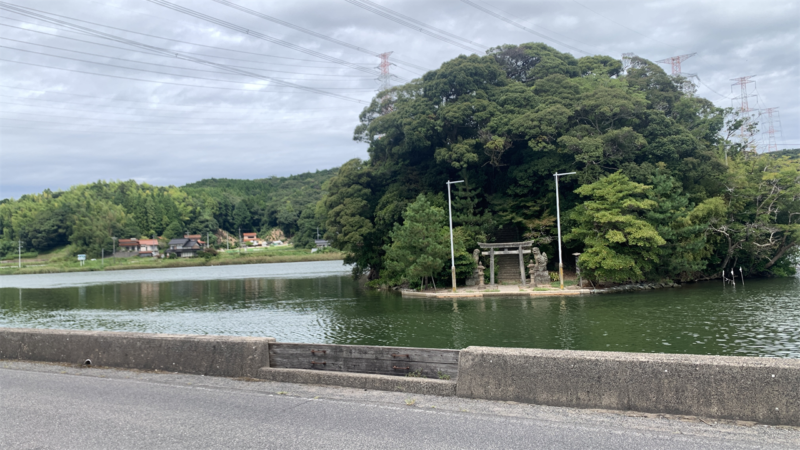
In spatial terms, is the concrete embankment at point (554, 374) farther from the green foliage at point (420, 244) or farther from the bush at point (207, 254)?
the bush at point (207, 254)

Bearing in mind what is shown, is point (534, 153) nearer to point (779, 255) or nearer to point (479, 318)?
point (779, 255)

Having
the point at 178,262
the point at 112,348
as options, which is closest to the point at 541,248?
the point at 112,348

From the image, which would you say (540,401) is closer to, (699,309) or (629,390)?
(629,390)

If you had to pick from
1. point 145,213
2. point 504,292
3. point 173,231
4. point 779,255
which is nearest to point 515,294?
point 504,292

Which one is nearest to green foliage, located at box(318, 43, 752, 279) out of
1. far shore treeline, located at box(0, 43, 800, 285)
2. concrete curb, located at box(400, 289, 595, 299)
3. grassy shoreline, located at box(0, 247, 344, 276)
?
far shore treeline, located at box(0, 43, 800, 285)

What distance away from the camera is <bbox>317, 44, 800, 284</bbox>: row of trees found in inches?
1358

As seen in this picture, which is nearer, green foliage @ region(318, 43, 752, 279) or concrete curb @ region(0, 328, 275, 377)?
concrete curb @ region(0, 328, 275, 377)

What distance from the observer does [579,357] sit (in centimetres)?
540

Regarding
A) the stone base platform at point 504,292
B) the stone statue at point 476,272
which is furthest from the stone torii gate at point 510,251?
the stone base platform at point 504,292

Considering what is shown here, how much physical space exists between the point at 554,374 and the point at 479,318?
19.2 meters

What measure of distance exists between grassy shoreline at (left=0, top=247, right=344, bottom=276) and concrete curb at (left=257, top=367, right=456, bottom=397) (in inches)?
3615

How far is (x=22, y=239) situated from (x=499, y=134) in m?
115

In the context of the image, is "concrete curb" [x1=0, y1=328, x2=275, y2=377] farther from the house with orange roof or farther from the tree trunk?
the house with orange roof

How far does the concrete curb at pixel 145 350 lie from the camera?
7.17 metres
